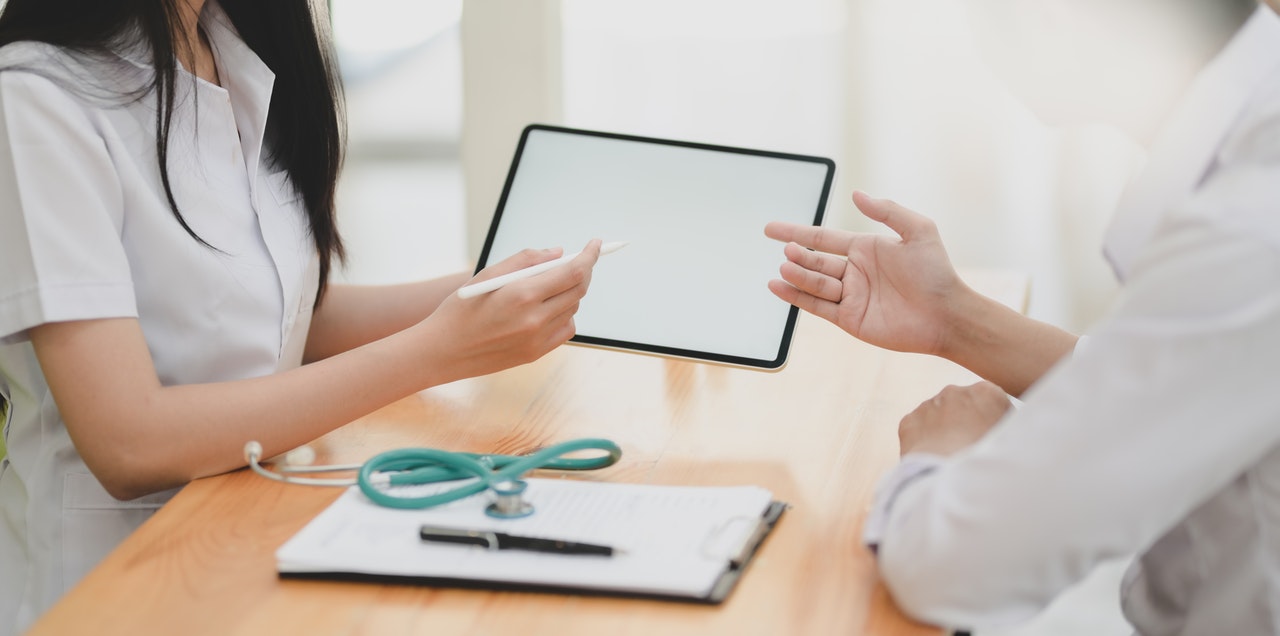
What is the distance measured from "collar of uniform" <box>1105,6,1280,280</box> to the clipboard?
13.4 inches

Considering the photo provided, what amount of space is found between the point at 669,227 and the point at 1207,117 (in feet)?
1.86

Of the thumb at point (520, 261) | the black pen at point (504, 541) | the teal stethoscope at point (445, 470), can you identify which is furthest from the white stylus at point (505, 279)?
the black pen at point (504, 541)

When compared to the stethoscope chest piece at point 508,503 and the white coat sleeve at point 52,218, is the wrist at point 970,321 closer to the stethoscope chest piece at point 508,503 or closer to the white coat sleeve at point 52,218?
the stethoscope chest piece at point 508,503

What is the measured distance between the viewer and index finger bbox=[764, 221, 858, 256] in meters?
1.17

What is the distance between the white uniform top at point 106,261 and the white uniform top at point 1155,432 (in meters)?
0.64

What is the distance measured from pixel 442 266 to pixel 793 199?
201cm

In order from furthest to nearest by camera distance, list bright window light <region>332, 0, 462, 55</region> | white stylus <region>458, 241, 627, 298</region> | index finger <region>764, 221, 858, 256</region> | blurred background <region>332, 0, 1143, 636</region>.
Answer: bright window light <region>332, 0, 462, 55</region> < blurred background <region>332, 0, 1143, 636</region> < index finger <region>764, 221, 858, 256</region> < white stylus <region>458, 241, 627, 298</region>

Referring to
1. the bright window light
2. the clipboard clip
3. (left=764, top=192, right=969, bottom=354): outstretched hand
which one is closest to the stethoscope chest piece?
the clipboard clip

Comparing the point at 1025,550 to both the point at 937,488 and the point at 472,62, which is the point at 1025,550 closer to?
the point at 937,488

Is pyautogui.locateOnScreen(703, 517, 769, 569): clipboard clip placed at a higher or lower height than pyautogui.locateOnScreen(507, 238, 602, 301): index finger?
lower

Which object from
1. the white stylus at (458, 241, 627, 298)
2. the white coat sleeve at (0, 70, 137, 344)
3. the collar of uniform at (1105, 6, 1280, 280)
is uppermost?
the collar of uniform at (1105, 6, 1280, 280)

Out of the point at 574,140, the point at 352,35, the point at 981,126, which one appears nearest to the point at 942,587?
the point at 574,140

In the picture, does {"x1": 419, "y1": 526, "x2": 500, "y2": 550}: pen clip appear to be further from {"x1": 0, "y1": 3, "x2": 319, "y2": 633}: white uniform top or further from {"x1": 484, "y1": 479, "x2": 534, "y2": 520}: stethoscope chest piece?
{"x1": 0, "y1": 3, "x2": 319, "y2": 633}: white uniform top

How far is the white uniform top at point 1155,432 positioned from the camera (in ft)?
Result: 2.20
